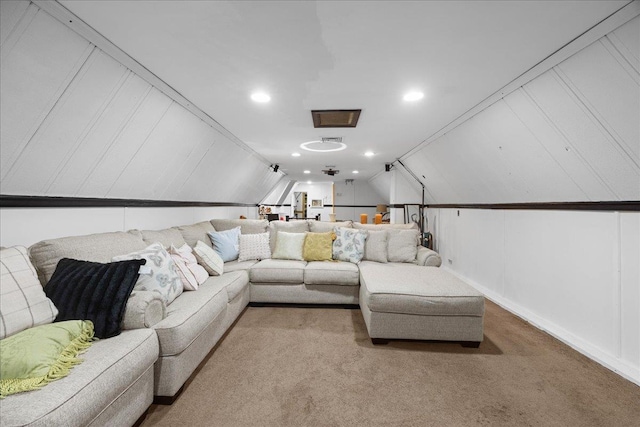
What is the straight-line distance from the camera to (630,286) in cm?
189

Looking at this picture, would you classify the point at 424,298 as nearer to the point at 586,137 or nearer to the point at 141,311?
the point at 586,137

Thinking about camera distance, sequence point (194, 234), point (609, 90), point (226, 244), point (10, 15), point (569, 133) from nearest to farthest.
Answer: point (10, 15), point (609, 90), point (569, 133), point (194, 234), point (226, 244)

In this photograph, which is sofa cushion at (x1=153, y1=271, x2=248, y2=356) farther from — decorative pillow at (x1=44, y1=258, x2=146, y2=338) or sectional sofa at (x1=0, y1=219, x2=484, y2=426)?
decorative pillow at (x1=44, y1=258, x2=146, y2=338)

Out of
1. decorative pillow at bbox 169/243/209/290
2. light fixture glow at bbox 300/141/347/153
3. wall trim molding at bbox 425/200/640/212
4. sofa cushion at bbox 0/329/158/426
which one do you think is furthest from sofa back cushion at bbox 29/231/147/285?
wall trim molding at bbox 425/200/640/212

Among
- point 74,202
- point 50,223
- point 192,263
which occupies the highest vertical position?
point 74,202

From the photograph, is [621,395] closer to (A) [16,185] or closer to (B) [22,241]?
(B) [22,241]

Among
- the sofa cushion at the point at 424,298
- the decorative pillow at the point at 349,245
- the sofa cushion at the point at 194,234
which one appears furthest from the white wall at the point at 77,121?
the sofa cushion at the point at 424,298

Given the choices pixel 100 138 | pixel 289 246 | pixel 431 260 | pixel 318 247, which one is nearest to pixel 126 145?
pixel 100 138

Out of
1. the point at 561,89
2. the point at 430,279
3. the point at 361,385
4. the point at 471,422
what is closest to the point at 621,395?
the point at 471,422

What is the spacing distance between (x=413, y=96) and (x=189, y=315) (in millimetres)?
2535

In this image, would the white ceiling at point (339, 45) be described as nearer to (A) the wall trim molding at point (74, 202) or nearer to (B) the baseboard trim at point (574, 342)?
(A) the wall trim molding at point (74, 202)

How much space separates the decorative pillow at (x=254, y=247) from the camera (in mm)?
3439

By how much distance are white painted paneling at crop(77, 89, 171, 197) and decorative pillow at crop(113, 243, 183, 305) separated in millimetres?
749

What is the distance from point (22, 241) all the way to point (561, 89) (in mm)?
3818
